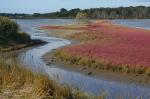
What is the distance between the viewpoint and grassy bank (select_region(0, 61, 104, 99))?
8.27m

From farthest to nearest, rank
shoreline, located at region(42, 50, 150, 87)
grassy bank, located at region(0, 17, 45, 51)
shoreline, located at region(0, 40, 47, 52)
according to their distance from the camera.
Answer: grassy bank, located at region(0, 17, 45, 51)
shoreline, located at region(0, 40, 47, 52)
shoreline, located at region(42, 50, 150, 87)

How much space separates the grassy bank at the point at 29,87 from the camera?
827 cm

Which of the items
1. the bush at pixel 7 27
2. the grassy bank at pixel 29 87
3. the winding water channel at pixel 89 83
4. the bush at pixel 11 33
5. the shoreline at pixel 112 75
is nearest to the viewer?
the grassy bank at pixel 29 87

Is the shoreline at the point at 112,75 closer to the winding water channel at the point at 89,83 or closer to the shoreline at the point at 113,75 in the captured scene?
the shoreline at the point at 113,75

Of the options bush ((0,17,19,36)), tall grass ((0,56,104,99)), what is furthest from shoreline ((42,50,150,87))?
bush ((0,17,19,36))

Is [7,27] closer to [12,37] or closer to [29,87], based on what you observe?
[12,37]

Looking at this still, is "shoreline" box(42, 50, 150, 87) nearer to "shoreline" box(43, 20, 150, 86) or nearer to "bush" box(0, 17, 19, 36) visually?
"shoreline" box(43, 20, 150, 86)

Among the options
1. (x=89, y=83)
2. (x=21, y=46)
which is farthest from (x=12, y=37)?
(x=89, y=83)

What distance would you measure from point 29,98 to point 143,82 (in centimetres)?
1408

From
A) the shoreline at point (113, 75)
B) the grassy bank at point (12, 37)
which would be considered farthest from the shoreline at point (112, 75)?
the grassy bank at point (12, 37)

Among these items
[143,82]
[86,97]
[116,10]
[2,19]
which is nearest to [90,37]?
[2,19]

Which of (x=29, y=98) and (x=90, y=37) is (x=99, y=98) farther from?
(x=90, y=37)

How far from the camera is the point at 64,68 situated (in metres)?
27.0

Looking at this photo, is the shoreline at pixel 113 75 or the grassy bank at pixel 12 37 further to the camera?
the grassy bank at pixel 12 37
